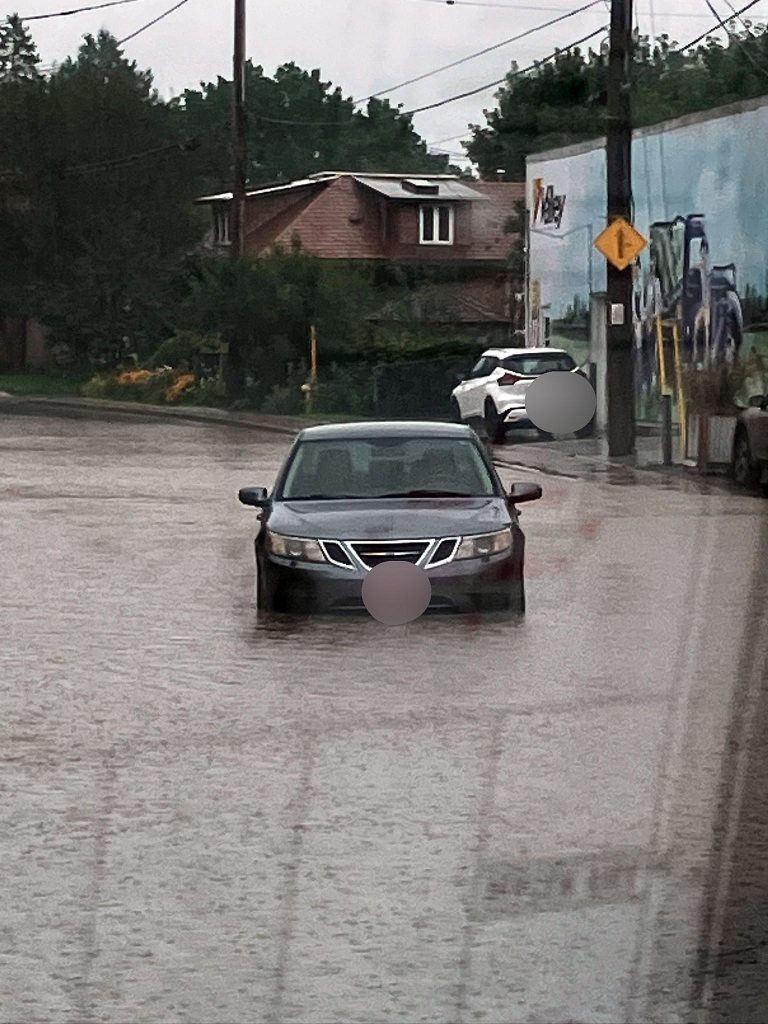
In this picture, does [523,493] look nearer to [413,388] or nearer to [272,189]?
[413,388]

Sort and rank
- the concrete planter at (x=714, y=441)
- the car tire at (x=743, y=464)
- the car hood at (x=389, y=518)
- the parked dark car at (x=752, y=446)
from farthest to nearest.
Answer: the concrete planter at (x=714, y=441), the car tire at (x=743, y=464), the parked dark car at (x=752, y=446), the car hood at (x=389, y=518)

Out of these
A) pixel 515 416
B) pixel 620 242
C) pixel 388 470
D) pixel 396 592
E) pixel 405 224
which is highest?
pixel 620 242

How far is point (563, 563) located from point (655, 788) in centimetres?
1023

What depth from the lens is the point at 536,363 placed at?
4206 cm

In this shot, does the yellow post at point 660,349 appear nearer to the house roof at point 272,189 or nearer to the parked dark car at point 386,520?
the parked dark car at point 386,520

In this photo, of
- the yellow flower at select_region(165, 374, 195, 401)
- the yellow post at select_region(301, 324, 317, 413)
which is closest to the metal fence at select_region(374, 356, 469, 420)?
the yellow post at select_region(301, 324, 317, 413)

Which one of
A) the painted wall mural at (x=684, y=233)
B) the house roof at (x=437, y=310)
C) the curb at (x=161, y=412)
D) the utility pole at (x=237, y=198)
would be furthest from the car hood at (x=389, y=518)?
the house roof at (x=437, y=310)

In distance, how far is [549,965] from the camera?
6.96 meters

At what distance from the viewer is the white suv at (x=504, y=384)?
135 feet

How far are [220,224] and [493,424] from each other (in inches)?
2062

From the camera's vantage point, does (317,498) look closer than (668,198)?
Yes

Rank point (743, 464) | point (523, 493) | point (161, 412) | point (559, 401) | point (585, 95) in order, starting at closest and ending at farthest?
point (523, 493)
point (743, 464)
point (559, 401)
point (161, 412)
point (585, 95)

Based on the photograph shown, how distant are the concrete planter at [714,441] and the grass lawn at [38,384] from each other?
4074 cm

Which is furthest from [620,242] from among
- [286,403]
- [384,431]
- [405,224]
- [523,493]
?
[405,224]
